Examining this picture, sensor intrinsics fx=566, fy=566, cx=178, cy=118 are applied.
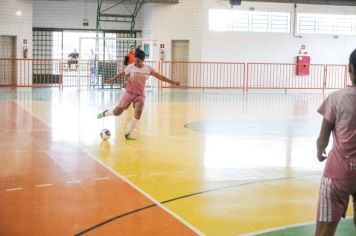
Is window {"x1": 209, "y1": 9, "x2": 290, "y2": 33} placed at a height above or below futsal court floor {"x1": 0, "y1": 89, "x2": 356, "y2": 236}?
above

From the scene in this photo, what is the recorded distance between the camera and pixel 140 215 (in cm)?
622

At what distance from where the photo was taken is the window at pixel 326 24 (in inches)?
1328

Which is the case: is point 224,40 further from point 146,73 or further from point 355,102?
point 355,102

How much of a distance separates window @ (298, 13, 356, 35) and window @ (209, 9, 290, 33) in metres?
1.01

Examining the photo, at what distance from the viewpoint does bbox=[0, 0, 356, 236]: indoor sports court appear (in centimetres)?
637

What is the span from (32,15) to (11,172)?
25131 millimetres

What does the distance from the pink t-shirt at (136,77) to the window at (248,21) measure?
810 inches

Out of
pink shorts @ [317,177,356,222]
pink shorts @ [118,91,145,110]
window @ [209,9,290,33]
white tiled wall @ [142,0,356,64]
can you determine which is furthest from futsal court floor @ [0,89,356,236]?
window @ [209,9,290,33]

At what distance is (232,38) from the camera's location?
3266cm

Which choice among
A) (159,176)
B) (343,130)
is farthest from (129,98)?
(343,130)

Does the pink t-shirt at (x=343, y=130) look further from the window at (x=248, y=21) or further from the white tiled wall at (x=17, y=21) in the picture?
the window at (x=248, y=21)

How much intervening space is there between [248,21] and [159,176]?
25.8 m

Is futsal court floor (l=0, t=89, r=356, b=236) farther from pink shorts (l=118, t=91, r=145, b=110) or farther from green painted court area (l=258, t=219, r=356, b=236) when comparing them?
pink shorts (l=118, t=91, r=145, b=110)

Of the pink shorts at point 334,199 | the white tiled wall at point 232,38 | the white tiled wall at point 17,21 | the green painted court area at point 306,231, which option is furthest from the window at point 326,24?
the pink shorts at point 334,199
